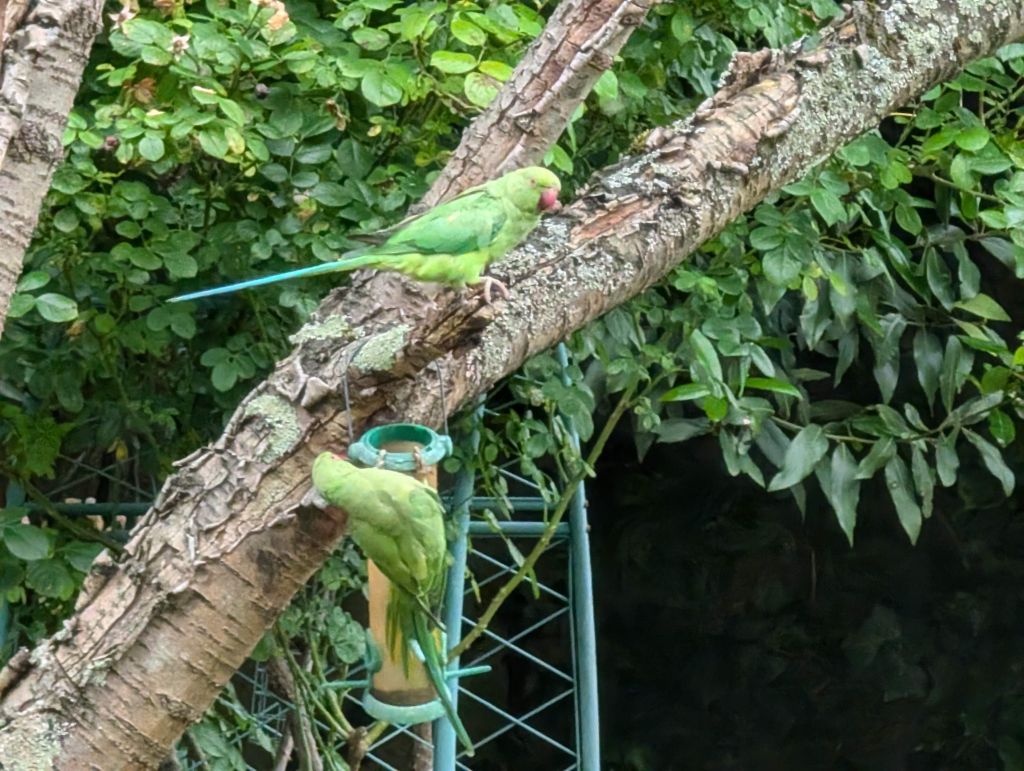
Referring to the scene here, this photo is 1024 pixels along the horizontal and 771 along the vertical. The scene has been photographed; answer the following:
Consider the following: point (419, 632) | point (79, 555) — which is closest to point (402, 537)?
point (419, 632)

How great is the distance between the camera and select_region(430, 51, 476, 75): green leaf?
132 cm

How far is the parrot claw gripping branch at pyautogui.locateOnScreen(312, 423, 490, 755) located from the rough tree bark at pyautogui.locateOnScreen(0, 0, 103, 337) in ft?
1.22

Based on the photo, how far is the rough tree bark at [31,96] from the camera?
1.14 metres

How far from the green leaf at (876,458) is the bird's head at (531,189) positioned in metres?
0.93

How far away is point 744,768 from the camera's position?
2975 mm

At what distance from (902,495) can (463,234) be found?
3.44ft

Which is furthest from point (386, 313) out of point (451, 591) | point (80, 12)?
point (451, 591)

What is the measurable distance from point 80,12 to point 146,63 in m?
0.21

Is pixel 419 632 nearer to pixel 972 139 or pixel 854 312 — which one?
pixel 972 139

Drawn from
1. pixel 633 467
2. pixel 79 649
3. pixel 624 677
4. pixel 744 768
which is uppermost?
pixel 79 649

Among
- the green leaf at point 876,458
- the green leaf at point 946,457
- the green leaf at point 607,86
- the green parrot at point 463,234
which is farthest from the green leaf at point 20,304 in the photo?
the green leaf at point 946,457

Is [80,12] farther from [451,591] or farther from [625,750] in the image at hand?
[625,750]

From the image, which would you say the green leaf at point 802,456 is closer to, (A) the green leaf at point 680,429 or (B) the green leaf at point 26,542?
(A) the green leaf at point 680,429

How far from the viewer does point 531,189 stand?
1147 millimetres
